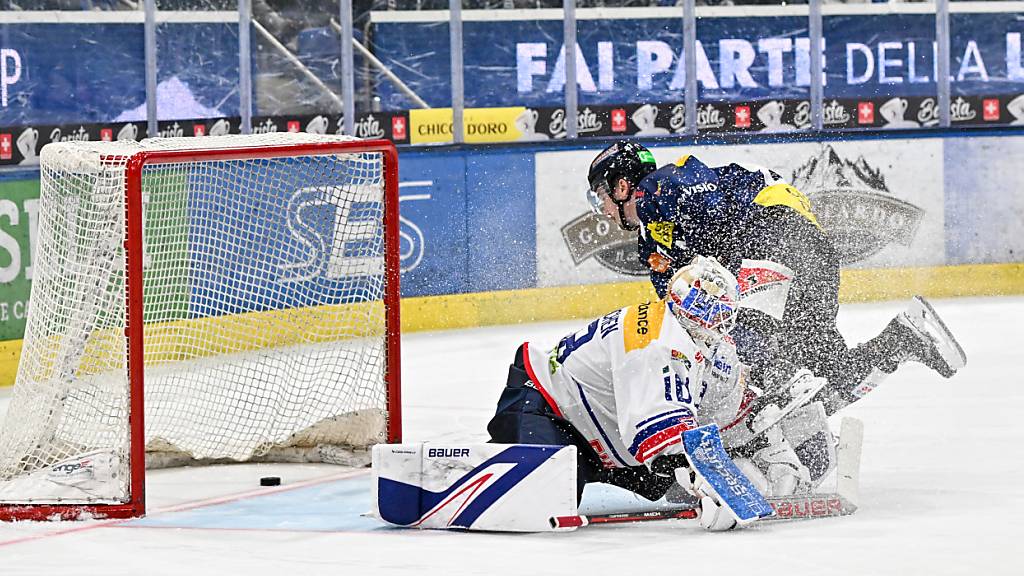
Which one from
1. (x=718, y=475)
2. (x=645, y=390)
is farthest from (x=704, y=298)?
(x=718, y=475)

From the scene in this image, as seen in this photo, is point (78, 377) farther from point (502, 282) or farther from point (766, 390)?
point (502, 282)

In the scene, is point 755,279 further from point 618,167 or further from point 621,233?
point 621,233

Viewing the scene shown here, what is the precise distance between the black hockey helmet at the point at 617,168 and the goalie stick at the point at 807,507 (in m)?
0.99

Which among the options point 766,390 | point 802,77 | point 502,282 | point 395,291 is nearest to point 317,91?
point 502,282

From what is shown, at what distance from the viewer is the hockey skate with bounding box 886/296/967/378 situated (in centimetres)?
576

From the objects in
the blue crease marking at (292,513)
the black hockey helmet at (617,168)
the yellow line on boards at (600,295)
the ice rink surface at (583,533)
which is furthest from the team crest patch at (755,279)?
the yellow line on boards at (600,295)

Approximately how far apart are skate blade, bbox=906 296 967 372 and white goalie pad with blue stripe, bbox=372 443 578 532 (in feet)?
5.69

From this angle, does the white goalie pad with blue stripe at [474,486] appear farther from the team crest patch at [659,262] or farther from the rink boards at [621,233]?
the rink boards at [621,233]

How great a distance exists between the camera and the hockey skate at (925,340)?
5758mm

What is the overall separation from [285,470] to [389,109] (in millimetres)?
3966

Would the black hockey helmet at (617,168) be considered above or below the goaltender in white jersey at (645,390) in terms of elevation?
above

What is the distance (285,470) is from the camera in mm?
5898

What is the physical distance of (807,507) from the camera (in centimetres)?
469

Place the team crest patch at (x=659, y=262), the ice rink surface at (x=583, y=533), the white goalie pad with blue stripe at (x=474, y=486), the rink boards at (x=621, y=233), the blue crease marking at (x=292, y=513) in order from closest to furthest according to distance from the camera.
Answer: the ice rink surface at (x=583, y=533)
the white goalie pad with blue stripe at (x=474, y=486)
the blue crease marking at (x=292, y=513)
the team crest patch at (x=659, y=262)
the rink boards at (x=621, y=233)
